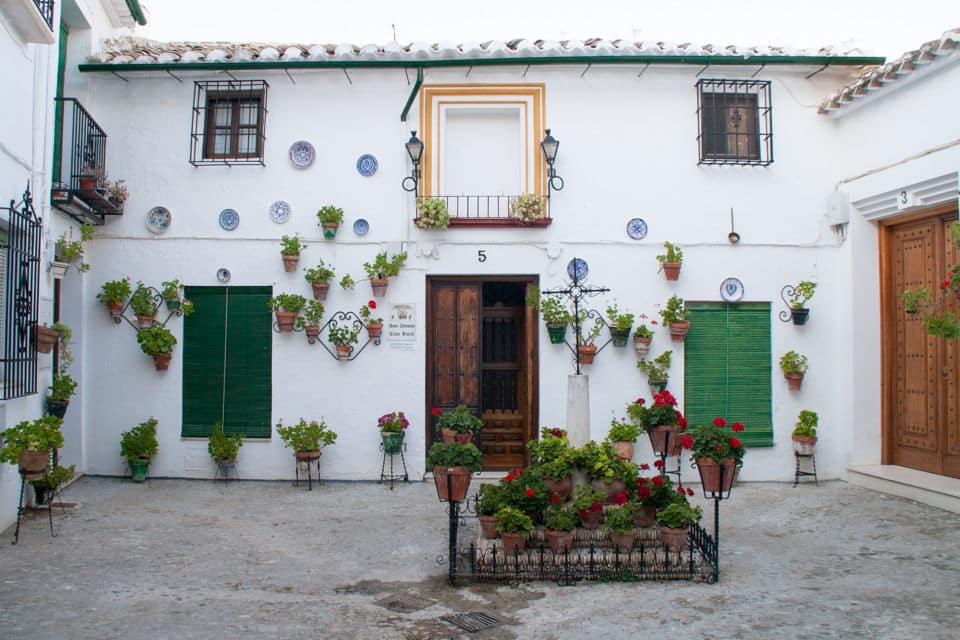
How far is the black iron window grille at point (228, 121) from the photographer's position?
9.59m

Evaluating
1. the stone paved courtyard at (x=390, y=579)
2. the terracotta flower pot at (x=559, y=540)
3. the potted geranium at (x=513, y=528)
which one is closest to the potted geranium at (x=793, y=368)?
the stone paved courtyard at (x=390, y=579)

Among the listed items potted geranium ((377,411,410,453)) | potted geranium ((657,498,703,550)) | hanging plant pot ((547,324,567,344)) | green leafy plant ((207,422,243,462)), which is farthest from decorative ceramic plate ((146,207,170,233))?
potted geranium ((657,498,703,550))

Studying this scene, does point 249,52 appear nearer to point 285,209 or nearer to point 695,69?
point 285,209

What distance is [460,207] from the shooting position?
9625mm

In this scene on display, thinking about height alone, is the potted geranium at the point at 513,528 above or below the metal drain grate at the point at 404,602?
above

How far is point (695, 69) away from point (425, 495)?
6.31 m

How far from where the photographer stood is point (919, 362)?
889cm

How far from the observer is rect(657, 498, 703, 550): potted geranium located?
5988 millimetres

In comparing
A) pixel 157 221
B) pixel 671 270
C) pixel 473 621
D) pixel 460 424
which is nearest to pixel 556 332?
pixel 671 270

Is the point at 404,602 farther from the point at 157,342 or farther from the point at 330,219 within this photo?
the point at 157,342

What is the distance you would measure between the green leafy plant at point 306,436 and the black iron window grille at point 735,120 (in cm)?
594

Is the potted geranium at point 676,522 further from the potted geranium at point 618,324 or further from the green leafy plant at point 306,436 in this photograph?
the green leafy plant at point 306,436

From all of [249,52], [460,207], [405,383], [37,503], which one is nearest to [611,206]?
[460,207]

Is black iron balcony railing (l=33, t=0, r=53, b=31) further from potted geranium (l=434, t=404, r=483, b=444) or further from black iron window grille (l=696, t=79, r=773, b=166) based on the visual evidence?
black iron window grille (l=696, t=79, r=773, b=166)
